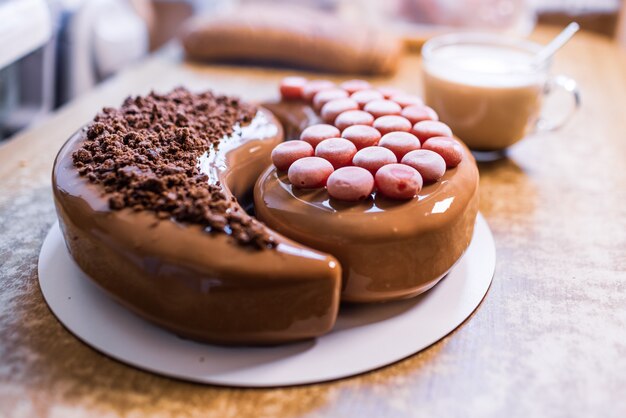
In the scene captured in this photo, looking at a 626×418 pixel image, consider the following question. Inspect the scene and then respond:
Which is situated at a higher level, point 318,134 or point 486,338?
point 318,134

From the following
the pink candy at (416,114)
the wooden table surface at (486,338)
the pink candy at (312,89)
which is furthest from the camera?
the pink candy at (312,89)

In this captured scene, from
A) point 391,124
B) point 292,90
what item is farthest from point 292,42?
point 391,124

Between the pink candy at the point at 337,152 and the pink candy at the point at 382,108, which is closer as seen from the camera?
the pink candy at the point at 337,152

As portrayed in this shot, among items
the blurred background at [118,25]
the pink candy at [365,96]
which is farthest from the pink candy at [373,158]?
the blurred background at [118,25]

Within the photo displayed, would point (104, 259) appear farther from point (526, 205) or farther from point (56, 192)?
point (526, 205)

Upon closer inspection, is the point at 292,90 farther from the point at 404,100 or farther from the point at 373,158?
the point at 373,158

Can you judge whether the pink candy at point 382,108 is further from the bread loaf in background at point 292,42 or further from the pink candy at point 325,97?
the bread loaf in background at point 292,42

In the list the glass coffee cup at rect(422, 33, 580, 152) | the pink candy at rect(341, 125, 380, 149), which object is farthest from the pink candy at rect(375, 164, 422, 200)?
the glass coffee cup at rect(422, 33, 580, 152)
